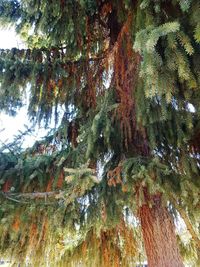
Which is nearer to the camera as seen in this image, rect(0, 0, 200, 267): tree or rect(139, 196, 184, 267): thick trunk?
rect(0, 0, 200, 267): tree

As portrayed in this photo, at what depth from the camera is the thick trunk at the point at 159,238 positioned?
3031 mm

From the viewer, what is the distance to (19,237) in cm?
358

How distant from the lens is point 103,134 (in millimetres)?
3160

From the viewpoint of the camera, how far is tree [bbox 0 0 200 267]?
2.42 metres

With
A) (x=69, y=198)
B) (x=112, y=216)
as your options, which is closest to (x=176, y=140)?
(x=112, y=216)

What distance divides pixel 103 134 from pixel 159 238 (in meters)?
1.19

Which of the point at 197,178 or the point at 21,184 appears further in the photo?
the point at 21,184

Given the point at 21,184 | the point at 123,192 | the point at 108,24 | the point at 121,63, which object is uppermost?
the point at 108,24

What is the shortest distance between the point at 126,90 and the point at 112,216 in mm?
1298

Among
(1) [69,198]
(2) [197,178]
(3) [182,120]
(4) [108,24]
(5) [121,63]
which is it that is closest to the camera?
(1) [69,198]

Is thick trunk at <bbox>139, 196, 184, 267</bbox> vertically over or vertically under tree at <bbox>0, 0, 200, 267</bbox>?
under

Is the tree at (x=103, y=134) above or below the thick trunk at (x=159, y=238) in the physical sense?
above

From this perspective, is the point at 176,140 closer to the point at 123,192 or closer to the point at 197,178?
the point at 197,178

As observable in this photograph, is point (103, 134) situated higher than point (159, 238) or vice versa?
point (103, 134)
